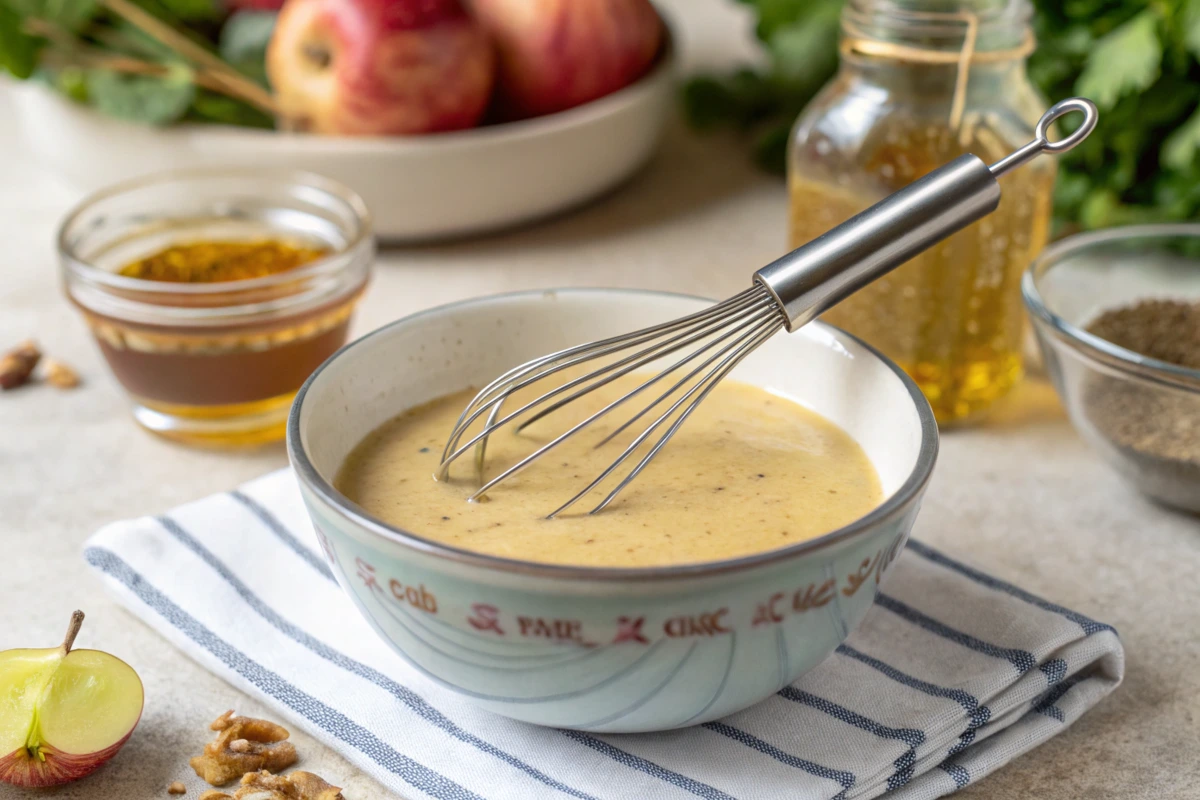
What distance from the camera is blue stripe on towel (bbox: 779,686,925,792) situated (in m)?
0.68

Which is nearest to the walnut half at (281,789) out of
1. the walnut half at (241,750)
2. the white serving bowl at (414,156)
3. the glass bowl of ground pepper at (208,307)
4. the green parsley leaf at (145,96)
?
the walnut half at (241,750)

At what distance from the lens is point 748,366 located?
34.9 inches

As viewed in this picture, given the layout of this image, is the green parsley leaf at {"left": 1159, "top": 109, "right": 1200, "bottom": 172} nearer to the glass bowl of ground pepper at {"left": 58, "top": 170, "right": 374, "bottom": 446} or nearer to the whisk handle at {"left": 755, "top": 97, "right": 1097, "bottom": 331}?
the whisk handle at {"left": 755, "top": 97, "right": 1097, "bottom": 331}

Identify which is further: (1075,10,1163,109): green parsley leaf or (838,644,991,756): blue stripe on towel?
(1075,10,1163,109): green parsley leaf

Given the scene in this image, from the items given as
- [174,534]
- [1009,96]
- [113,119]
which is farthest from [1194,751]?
[113,119]

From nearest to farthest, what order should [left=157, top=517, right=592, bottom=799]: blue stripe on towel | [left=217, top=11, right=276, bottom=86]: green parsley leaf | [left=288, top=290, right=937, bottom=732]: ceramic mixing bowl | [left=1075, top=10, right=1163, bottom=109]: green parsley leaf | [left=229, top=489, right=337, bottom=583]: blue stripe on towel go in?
[left=288, top=290, right=937, bottom=732]: ceramic mixing bowl < [left=157, top=517, right=592, bottom=799]: blue stripe on towel < [left=229, top=489, right=337, bottom=583]: blue stripe on towel < [left=1075, top=10, right=1163, bottom=109]: green parsley leaf < [left=217, top=11, right=276, bottom=86]: green parsley leaf

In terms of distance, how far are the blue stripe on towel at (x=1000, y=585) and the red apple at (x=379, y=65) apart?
77 centimetres

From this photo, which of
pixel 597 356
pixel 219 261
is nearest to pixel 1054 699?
pixel 597 356

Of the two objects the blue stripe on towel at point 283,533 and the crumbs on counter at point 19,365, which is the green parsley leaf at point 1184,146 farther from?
the crumbs on counter at point 19,365

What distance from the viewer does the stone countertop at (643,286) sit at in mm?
727

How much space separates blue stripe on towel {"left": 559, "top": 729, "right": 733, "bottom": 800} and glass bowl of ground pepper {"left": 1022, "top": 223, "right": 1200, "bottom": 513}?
1.59 ft

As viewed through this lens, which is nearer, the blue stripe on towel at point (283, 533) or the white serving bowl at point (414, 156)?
the blue stripe on towel at point (283, 533)

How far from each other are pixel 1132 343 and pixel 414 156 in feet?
2.48

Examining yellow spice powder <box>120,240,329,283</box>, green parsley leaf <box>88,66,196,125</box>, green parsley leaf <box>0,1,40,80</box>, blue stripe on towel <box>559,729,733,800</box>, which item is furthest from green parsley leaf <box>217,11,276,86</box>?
blue stripe on towel <box>559,729,733,800</box>
